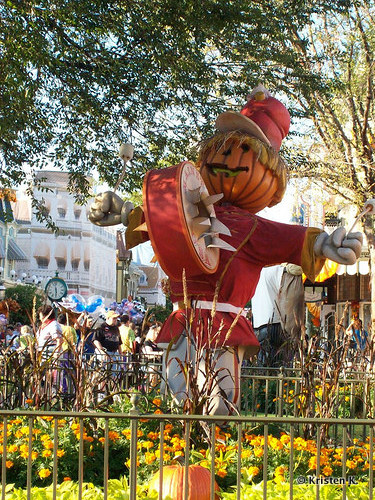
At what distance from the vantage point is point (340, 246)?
5777mm

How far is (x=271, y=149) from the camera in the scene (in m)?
6.31

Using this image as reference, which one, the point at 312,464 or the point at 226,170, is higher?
the point at 226,170

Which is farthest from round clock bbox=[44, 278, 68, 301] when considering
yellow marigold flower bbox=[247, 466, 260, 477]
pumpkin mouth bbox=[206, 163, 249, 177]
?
yellow marigold flower bbox=[247, 466, 260, 477]

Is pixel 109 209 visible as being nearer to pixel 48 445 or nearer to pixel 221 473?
pixel 48 445

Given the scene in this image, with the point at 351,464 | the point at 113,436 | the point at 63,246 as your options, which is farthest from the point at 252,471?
the point at 63,246

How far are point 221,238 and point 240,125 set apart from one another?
102cm

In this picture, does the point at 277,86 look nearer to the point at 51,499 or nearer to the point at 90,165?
the point at 90,165

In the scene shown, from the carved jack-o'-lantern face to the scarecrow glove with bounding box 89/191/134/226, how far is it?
0.75 meters

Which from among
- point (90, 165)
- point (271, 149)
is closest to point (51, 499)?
point (271, 149)

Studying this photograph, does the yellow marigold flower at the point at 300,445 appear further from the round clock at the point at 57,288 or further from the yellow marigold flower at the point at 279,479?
the round clock at the point at 57,288

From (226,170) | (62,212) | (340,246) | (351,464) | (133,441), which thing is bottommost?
(351,464)

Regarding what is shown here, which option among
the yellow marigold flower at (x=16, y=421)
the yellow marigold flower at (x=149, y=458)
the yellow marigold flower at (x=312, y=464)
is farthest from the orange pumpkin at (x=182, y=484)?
the yellow marigold flower at (x=16, y=421)

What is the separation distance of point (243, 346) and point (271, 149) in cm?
161

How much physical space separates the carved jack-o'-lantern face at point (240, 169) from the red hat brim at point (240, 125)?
0.12m
